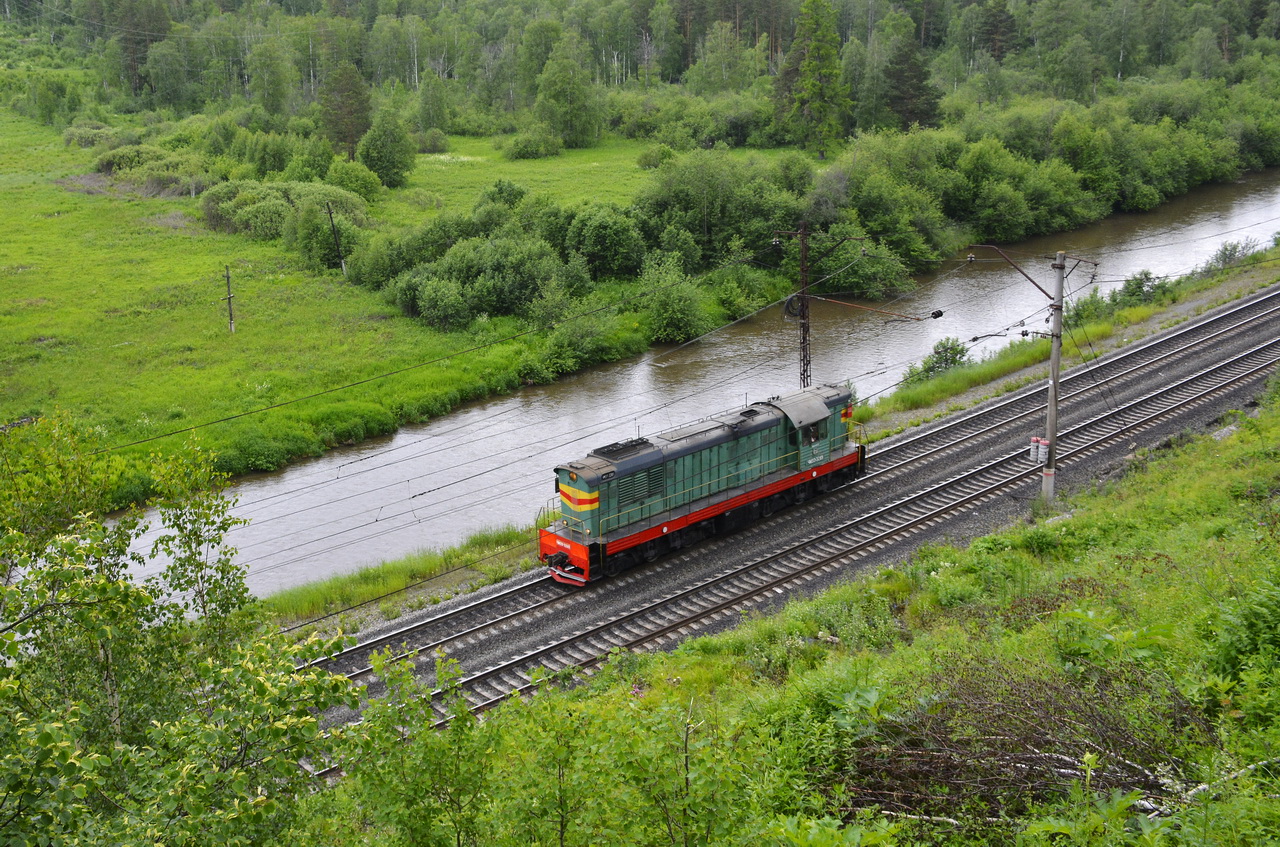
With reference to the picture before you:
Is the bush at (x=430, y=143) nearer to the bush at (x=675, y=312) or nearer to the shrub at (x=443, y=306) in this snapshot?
the shrub at (x=443, y=306)

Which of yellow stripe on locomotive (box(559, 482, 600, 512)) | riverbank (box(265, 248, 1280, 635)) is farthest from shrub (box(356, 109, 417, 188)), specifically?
yellow stripe on locomotive (box(559, 482, 600, 512))

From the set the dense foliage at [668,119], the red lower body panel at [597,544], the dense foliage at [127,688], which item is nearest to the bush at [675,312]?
the dense foliage at [668,119]

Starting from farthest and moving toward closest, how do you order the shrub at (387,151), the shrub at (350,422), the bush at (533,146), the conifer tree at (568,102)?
1. the conifer tree at (568,102)
2. the bush at (533,146)
3. the shrub at (387,151)
4. the shrub at (350,422)

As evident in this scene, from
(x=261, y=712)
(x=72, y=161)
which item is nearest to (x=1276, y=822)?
(x=261, y=712)

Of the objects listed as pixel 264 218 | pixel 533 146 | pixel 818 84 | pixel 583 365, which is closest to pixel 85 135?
pixel 264 218

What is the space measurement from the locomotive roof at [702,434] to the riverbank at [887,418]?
3425 mm

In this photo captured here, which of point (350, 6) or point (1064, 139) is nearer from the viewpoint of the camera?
point (1064, 139)

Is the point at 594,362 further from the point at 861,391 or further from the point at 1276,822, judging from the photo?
the point at 1276,822

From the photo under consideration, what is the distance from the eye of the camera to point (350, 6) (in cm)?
13625

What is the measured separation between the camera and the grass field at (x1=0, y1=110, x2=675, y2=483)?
37375 mm

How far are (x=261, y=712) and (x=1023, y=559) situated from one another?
16.7 meters

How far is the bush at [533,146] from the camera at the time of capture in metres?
87.9

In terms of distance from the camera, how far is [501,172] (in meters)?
80.8

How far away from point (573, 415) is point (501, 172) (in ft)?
155
